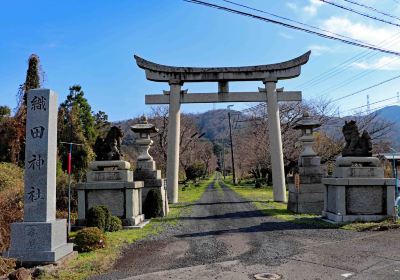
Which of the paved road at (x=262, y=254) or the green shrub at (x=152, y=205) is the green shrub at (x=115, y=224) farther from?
the green shrub at (x=152, y=205)

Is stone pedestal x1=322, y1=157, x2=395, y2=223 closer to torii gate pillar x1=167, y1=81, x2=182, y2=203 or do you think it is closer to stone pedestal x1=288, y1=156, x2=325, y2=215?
stone pedestal x1=288, y1=156, x2=325, y2=215

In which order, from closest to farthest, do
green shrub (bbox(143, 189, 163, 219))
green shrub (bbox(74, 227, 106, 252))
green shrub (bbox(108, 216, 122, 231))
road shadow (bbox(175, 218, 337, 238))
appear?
green shrub (bbox(74, 227, 106, 252))
road shadow (bbox(175, 218, 337, 238))
green shrub (bbox(108, 216, 122, 231))
green shrub (bbox(143, 189, 163, 219))

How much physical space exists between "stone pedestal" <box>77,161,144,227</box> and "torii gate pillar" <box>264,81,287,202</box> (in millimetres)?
10632

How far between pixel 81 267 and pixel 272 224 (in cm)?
729

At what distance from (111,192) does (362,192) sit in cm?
815

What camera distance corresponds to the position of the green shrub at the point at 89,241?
8711mm

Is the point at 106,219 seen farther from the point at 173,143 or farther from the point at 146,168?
the point at 173,143

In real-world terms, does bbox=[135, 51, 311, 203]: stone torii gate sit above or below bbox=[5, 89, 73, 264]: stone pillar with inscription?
above

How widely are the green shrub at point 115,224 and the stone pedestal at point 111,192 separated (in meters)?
0.60

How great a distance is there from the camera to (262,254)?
8.19 meters

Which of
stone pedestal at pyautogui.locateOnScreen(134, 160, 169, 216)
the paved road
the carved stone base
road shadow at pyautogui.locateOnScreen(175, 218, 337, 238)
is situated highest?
stone pedestal at pyautogui.locateOnScreen(134, 160, 169, 216)

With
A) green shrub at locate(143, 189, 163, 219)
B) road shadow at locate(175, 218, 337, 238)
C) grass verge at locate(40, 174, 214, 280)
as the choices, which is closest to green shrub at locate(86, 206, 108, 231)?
grass verge at locate(40, 174, 214, 280)

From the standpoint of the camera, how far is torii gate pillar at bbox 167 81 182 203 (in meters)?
21.7

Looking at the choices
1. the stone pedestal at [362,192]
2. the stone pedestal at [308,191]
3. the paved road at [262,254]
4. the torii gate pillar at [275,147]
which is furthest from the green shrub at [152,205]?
the torii gate pillar at [275,147]
